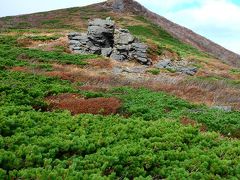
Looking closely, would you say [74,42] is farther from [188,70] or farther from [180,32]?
Result: [180,32]

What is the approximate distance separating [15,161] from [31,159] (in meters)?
0.48

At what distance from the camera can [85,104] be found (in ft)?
68.3

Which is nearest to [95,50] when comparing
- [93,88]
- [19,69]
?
[19,69]

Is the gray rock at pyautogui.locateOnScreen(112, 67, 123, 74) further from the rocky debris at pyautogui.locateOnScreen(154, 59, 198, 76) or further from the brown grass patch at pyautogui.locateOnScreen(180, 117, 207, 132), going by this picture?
the brown grass patch at pyautogui.locateOnScreen(180, 117, 207, 132)

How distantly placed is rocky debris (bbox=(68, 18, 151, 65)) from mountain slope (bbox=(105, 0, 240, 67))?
3555 centimetres

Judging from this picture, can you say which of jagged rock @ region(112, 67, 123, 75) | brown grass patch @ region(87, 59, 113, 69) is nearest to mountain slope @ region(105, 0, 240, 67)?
brown grass patch @ region(87, 59, 113, 69)

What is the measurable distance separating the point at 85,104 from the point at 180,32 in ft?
234

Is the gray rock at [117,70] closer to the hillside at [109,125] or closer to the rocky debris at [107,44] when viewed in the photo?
the hillside at [109,125]

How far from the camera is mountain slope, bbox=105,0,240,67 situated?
282ft

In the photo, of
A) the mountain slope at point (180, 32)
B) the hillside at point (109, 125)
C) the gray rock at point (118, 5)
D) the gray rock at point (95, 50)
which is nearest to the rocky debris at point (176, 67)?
the gray rock at point (95, 50)

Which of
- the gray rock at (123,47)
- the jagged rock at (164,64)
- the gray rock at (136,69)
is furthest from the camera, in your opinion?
the jagged rock at (164,64)

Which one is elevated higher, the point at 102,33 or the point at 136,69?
the point at 102,33

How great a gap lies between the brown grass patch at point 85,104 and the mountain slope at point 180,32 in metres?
64.1

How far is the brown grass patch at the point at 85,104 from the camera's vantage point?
20.1m
